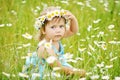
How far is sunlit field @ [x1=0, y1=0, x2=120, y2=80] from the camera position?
216 cm

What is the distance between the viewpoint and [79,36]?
3.00 m

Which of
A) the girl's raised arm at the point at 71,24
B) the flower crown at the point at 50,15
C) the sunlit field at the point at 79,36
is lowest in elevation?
the sunlit field at the point at 79,36

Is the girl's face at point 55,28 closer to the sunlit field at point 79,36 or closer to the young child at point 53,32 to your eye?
the young child at point 53,32

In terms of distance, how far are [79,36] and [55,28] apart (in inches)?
30.5

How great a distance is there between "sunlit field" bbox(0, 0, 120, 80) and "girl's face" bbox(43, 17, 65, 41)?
4.4 inches

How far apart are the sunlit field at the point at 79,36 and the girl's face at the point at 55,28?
11 centimetres

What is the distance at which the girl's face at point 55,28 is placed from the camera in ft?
7.33

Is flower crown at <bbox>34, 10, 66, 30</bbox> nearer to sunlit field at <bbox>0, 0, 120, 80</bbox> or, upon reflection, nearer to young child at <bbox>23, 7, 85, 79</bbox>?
young child at <bbox>23, 7, 85, 79</bbox>

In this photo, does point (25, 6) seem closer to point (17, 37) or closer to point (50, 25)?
point (17, 37)

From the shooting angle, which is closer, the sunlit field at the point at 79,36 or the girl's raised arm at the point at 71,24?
the sunlit field at the point at 79,36

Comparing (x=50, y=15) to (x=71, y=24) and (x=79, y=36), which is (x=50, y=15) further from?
(x=79, y=36)

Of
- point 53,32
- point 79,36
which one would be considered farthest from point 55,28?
point 79,36

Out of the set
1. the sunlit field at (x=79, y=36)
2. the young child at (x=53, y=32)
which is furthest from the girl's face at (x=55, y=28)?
the sunlit field at (x=79, y=36)

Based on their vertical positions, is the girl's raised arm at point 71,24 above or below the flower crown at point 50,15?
below
